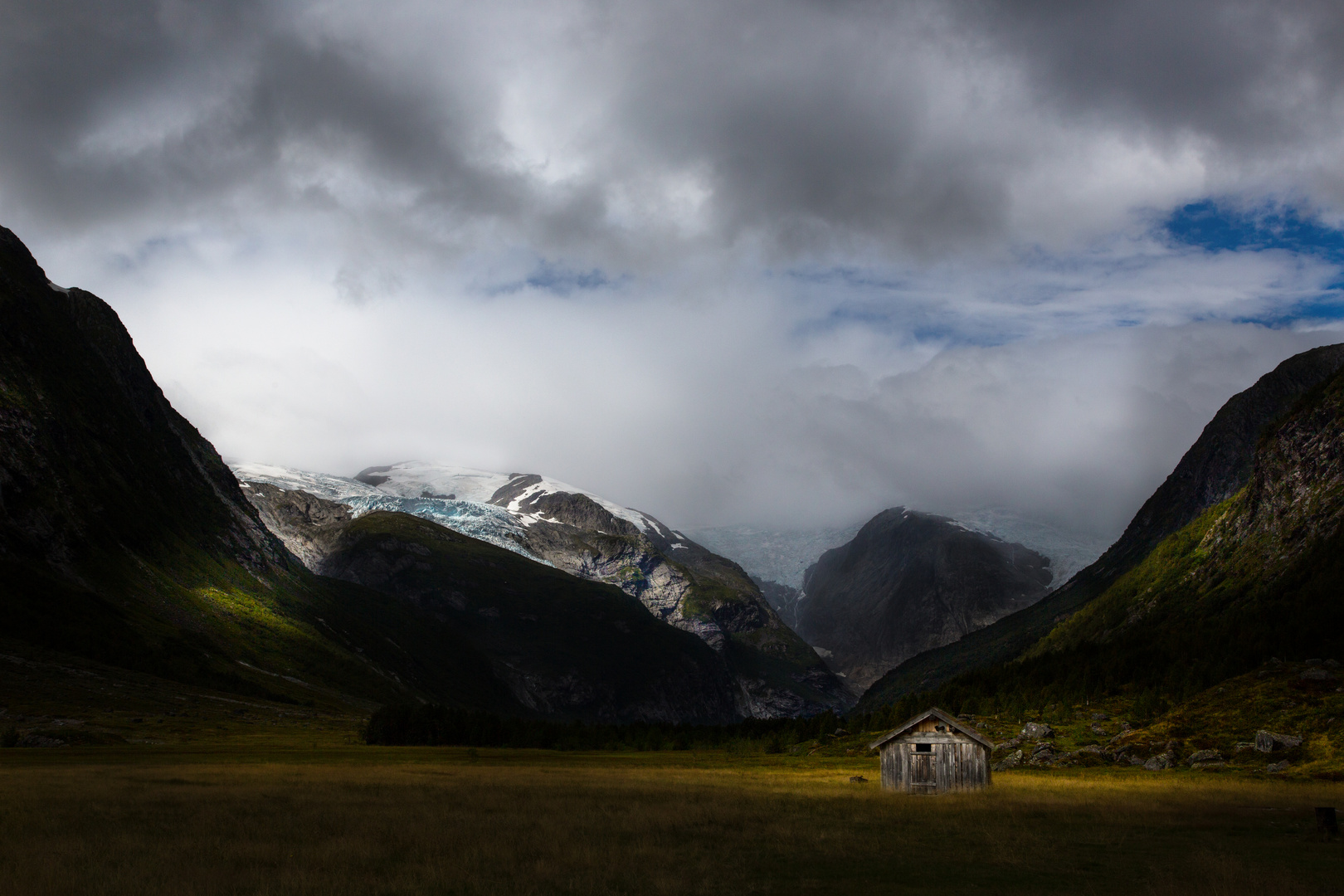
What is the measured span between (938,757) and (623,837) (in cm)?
3587

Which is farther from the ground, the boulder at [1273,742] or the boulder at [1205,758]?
the boulder at [1273,742]

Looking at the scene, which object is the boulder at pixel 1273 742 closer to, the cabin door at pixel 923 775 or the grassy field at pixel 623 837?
the grassy field at pixel 623 837

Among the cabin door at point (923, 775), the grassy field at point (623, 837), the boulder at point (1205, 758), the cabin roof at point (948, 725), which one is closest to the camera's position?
the grassy field at point (623, 837)

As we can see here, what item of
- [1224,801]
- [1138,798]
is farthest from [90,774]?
[1224,801]

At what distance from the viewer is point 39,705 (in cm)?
12756

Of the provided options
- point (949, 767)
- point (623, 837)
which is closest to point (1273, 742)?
point (949, 767)

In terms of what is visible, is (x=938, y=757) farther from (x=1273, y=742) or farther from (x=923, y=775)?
(x=1273, y=742)

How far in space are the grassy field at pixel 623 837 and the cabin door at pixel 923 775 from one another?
3.46 m

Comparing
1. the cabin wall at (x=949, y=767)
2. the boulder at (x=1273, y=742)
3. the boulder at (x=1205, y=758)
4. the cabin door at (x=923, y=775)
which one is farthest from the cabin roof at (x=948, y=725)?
the boulder at (x=1273, y=742)

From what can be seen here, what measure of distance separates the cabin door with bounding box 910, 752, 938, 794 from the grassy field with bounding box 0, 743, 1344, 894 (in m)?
3.46

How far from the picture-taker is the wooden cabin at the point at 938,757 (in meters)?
64.8

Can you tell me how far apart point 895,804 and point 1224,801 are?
1949 cm

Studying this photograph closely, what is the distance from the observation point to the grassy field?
2705 cm

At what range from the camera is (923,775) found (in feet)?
214
